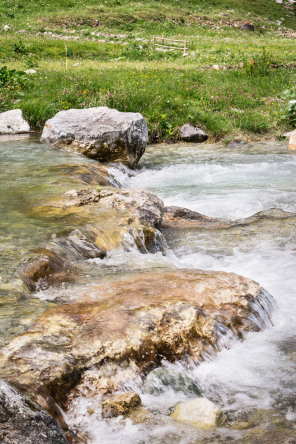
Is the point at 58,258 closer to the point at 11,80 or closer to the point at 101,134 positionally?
the point at 101,134

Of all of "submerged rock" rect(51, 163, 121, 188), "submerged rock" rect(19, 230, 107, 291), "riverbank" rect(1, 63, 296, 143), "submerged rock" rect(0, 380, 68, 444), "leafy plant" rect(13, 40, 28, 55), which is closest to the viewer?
"submerged rock" rect(0, 380, 68, 444)

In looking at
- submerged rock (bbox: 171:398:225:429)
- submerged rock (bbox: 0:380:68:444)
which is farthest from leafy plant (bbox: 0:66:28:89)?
submerged rock (bbox: 0:380:68:444)

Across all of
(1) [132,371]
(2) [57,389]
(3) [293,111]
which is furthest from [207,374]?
(3) [293,111]

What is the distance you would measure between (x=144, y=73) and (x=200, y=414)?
65.2 ft

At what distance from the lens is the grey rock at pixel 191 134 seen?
1669 cm

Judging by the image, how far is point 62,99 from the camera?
54.8 feet

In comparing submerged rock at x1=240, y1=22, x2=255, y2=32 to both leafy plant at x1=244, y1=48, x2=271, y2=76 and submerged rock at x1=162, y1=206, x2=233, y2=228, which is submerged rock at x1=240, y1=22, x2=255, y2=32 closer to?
leafy plant at x1=244, y1=48, x2=271, y2=76

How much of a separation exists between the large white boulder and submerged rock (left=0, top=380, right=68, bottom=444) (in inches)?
513

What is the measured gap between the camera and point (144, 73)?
71.1ft

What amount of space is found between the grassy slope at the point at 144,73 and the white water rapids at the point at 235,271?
378cm

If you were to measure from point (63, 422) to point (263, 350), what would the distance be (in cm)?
207

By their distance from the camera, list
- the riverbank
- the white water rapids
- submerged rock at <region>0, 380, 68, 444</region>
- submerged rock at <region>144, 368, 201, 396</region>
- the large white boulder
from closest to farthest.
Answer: submerged rock at <region>0, 380, 68, 444</region> < the white water rapids < submerged rock at <region>144, 368, 201, 396</region> < the large white boulder < the riverbank

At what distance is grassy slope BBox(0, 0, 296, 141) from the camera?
56.0 feet

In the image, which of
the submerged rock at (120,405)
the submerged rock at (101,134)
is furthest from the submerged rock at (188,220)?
the submerged rock at (120,405)
